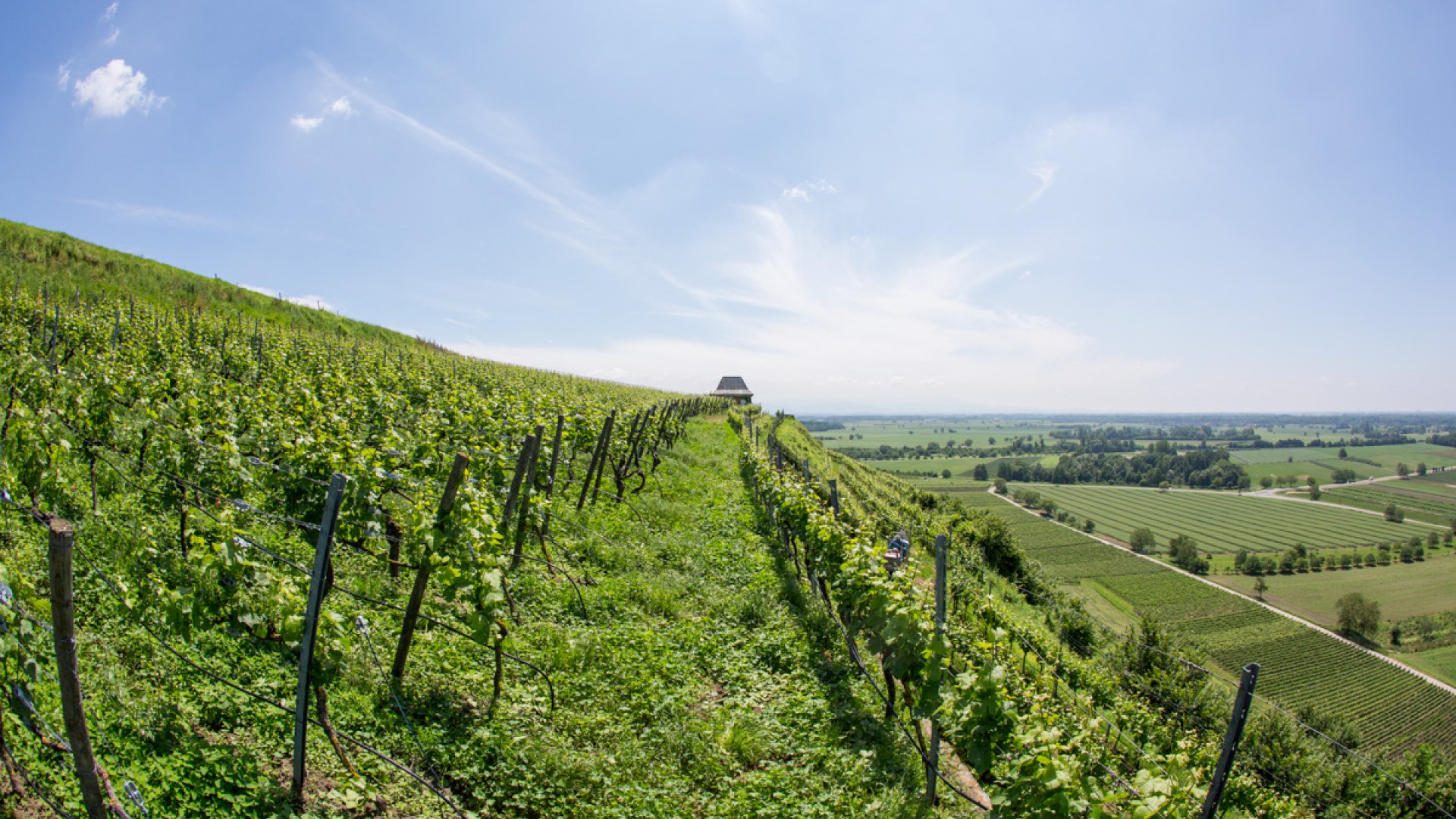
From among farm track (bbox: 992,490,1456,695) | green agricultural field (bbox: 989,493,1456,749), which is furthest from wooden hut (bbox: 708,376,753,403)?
farm track (bbox: 992,490,1456,695)

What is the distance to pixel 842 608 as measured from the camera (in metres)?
6.73

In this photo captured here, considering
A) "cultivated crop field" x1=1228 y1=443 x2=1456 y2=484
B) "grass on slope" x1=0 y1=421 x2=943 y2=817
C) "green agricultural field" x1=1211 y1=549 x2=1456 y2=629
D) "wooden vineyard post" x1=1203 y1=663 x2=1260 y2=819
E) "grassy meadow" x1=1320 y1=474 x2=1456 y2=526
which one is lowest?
"green agricultural field" x1=1211 y1=549 x2=1456 y2=629

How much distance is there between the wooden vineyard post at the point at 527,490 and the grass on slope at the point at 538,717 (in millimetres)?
438

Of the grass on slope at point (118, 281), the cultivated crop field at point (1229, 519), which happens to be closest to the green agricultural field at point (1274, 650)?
the cultivated crop field at point (1229, 519)

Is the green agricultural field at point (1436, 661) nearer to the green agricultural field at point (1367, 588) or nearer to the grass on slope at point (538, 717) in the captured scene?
A: the green agricultural field at point (1367, 588)

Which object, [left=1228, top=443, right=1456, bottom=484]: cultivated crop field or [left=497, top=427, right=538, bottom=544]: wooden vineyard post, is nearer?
[left=497, top=427, right=538, bottom=544]: wooden vineyard post

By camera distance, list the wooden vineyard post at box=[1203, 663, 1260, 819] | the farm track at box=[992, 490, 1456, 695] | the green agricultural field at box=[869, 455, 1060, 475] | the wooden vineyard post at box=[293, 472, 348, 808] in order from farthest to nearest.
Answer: the green agricultural field at box=[869, 455, 1060, 475] → the farm track at box=[992, 490, 1456, 695] → the wooden vineyard post at box=[293, 472, 348, 808] → the wooden vineyard post at box=[1203, 663, 1260, 819]

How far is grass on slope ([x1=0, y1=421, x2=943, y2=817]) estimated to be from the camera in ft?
11.3

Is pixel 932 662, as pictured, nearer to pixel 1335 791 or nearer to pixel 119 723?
pixel 119 723

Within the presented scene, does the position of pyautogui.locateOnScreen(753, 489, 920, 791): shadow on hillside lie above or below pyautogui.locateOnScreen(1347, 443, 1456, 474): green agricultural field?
above

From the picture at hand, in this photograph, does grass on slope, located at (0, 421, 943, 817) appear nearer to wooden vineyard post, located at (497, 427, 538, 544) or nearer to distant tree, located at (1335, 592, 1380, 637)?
wooden vineyard post, located at (497, 427, 538, 544)

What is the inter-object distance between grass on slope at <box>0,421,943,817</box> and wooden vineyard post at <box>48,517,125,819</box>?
93 cm

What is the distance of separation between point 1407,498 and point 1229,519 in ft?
167

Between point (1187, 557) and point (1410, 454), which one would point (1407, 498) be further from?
point (1410, 454)
